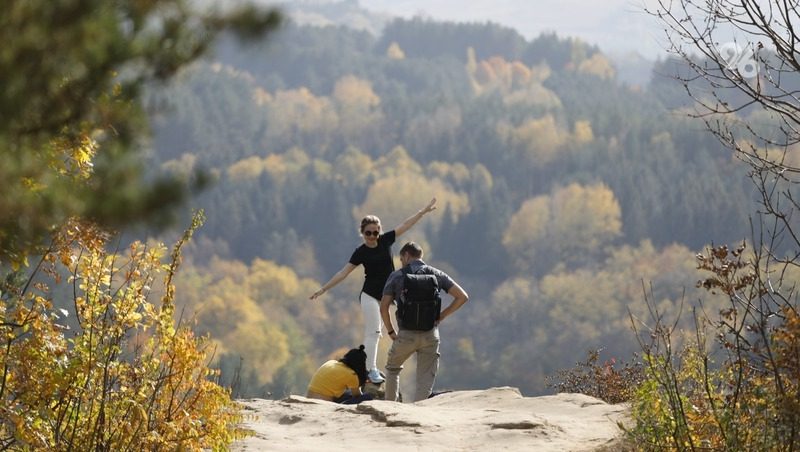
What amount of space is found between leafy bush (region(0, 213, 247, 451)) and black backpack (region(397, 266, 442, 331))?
332 centimetres

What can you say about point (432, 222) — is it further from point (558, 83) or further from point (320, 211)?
point (558, 83)

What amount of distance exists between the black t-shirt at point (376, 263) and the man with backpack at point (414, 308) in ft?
1.33

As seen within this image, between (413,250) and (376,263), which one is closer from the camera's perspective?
(413,250)

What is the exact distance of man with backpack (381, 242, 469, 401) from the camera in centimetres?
973

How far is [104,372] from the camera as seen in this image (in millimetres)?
6070

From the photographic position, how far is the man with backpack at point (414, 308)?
9734 mm

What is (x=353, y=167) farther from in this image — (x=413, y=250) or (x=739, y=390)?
(x=739, y=390)

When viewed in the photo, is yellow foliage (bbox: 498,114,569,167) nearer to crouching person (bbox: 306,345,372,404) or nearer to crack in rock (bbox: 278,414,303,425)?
crouching person (bbox: 306,345,372,404)

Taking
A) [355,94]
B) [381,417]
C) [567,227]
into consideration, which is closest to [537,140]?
[567,227]

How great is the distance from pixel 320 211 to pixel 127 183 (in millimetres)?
119658

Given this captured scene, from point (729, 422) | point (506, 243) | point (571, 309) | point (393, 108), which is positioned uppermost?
point (393, 108)

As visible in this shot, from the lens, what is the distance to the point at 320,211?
123688 mm

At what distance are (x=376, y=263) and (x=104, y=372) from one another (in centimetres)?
454

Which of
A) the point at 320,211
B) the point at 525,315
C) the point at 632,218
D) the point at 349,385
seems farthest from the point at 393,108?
the point at 349,385
